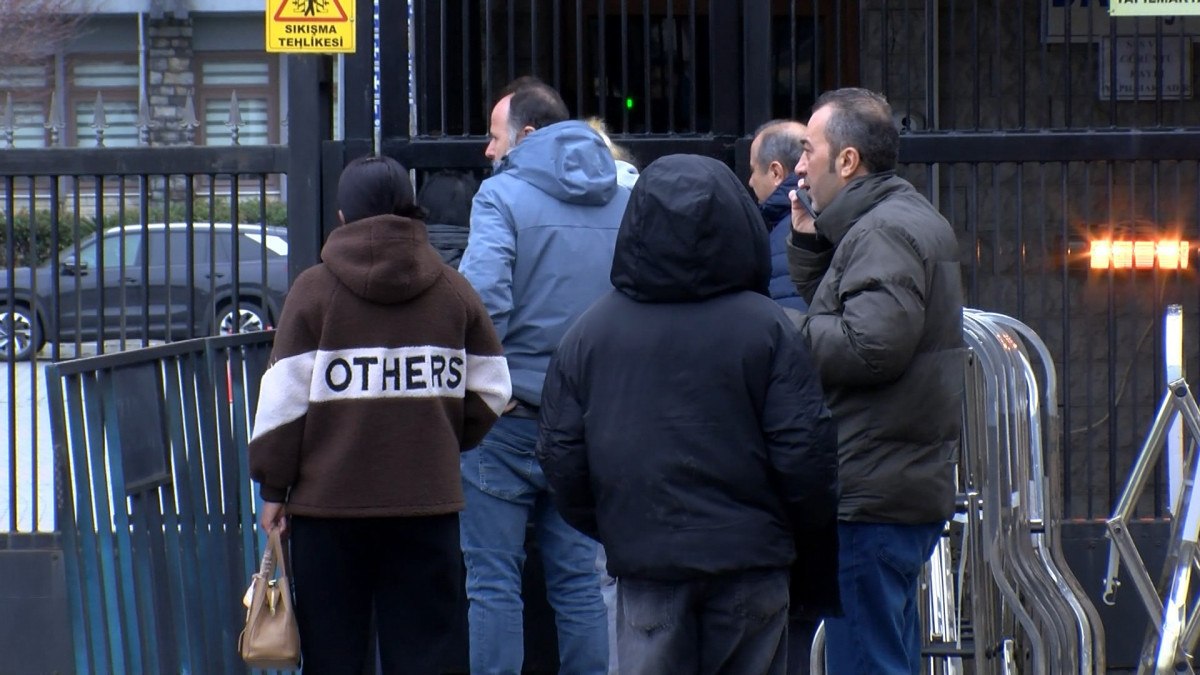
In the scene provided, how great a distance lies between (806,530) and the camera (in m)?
3.30

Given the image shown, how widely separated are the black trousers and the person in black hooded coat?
2.38 feet

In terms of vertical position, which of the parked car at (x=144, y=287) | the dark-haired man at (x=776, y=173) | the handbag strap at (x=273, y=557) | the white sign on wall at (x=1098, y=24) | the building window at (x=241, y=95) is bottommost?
the handbag strap at (x=273, y=557)

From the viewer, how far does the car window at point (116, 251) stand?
5172mm

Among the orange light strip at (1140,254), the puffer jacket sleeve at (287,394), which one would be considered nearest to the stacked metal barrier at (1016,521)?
the orange light strip at (1140,254)

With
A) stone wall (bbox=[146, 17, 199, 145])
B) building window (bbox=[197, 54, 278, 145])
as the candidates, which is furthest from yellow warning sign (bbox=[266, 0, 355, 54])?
stone wall (bbox=[146, 17, 199, 145])

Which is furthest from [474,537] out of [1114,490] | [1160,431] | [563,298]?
[1114,490]

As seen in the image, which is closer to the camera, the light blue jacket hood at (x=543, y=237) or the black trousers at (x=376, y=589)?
the black trousers at (x=376, y=589)

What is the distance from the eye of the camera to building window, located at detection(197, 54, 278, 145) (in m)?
20.6

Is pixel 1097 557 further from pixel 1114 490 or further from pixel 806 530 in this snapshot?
pixel 806 530

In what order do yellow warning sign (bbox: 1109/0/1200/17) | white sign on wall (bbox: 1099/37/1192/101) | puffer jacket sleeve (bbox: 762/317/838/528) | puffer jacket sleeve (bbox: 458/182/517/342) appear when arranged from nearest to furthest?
1. puffer jacket sleeve (bbox: 762/317/838/528)
2. puffer jacket sleeve (bbox: 458/182/517/342)
3. yellow warning sign (bbox: 1109/0/1200/17)
4. white sign on wall (bbox: 1099/37/1192/101)

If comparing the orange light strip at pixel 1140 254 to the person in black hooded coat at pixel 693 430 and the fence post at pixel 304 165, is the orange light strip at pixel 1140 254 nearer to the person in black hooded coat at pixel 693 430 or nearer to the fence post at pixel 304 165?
the person in black hooded coat at pixel 693 430

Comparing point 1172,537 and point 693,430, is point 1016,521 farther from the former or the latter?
point 693,430

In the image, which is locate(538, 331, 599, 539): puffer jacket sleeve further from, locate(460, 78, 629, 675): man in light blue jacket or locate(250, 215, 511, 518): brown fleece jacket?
locate(460, 78, 629, 675): man in light blue jacket

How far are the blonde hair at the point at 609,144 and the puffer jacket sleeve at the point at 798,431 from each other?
5.37 ft
